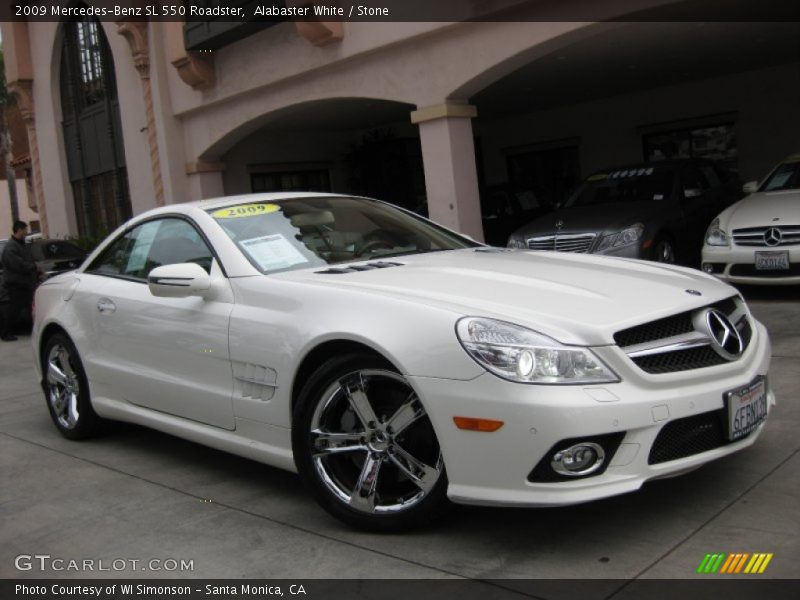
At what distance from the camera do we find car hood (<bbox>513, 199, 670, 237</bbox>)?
9.59 metres

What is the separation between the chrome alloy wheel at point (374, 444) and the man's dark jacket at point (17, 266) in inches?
375

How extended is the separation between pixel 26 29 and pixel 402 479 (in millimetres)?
21661

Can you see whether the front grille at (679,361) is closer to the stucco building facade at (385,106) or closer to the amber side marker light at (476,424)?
the amber side marker light at (476,424)

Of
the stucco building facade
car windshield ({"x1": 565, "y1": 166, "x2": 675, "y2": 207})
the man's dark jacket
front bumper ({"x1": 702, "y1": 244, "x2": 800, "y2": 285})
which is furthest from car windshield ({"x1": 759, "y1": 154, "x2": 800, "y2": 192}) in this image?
the man's dark jacket

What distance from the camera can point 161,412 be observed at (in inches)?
187

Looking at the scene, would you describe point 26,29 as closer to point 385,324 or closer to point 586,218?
point 586,218

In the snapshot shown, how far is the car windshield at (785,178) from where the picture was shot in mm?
9462

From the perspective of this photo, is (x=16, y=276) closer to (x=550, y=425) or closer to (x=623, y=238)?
(x=623, y=238)

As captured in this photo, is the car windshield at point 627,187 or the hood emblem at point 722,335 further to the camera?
the car windshield at point 627,187

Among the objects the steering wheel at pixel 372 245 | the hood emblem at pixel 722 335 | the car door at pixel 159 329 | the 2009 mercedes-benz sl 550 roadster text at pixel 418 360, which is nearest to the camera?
the 2009 mercedes-benz sl 550 roadster text at pixel 418 360

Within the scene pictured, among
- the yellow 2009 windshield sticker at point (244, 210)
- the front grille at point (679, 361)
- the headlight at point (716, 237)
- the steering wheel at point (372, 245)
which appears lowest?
the front grille at point (679, 361)

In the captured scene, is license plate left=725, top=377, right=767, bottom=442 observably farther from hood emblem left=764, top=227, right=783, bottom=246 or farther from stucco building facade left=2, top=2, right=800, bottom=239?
stucco building facade left=2, top=2, right=800, bottom=239

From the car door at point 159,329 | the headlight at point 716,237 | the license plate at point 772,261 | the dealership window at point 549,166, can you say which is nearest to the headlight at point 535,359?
the car door at point 159,329

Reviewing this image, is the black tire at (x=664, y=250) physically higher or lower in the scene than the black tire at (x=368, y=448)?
higher
